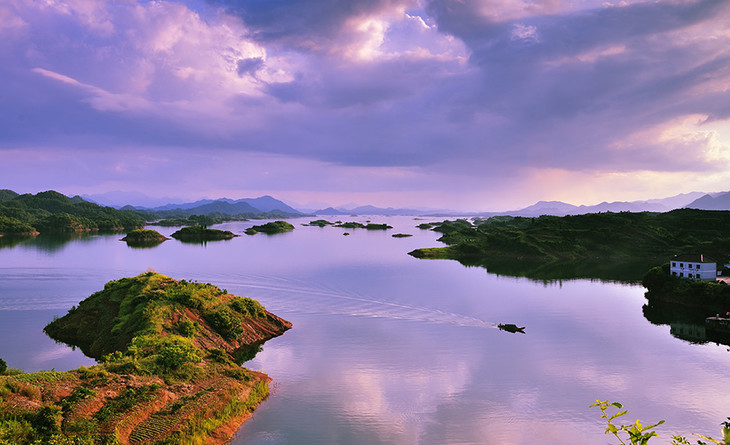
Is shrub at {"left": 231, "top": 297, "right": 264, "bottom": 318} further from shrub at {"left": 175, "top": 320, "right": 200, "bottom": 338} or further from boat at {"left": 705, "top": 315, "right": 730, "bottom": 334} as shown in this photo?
boat at {"left": 705, "top": 315, "right": 730, "bottom": 334}

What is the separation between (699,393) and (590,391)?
827cm

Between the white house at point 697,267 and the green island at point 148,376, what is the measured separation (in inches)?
2420

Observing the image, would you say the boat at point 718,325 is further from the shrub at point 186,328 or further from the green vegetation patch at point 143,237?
the green vegetation patch at point 143,237

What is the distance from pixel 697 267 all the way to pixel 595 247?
6742cm

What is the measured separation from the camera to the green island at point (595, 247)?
10031cm

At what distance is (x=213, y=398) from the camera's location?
23859mm

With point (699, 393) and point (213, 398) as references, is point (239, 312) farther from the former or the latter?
point (699, 393)

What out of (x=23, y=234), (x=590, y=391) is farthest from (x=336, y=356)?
(x=23, y=234)

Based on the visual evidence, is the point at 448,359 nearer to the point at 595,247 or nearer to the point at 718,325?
the point at 718,325

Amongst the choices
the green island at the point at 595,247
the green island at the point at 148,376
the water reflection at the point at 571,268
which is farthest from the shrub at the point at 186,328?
the green island at the point at 595,247

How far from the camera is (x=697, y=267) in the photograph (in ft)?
196

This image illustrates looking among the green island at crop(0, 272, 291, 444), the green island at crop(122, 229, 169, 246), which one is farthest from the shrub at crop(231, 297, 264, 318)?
the green island at crop(122, 229, 169, 246)

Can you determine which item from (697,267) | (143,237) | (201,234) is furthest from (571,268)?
(201,234)

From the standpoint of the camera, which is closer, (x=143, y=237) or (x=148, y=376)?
(x=148, y=376)
